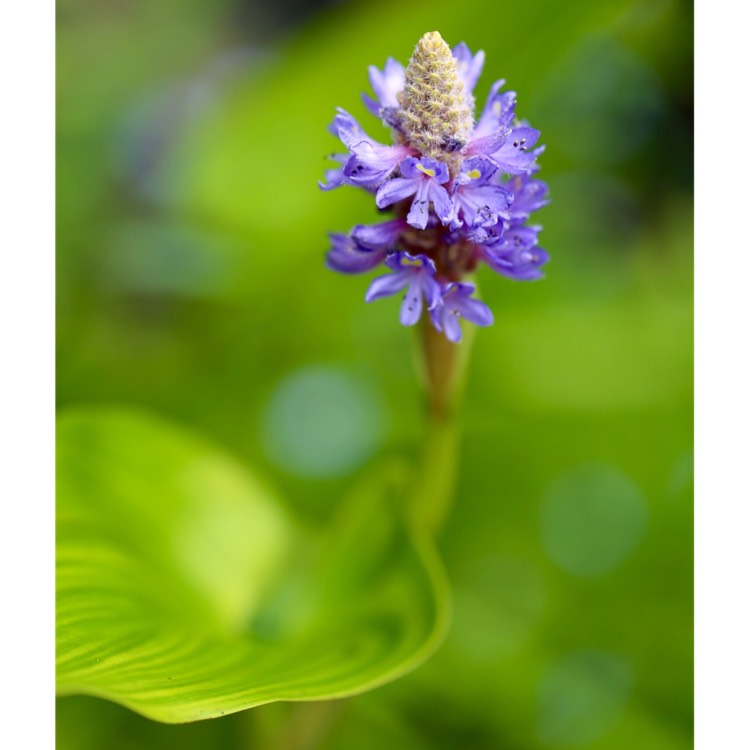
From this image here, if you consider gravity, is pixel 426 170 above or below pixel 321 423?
above

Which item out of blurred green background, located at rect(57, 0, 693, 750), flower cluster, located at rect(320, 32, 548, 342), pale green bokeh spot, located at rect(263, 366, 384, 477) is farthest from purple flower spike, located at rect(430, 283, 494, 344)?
pale green bokeh spot, located at rect(263, 366, 384, 477)

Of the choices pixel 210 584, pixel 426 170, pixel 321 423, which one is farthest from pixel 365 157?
pixel 321 423

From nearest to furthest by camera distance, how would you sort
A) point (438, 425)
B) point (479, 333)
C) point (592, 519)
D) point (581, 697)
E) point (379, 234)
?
point (379, 234) → point (438, 425) → point (581, 697) → point (592, 519) → point (479, 333)

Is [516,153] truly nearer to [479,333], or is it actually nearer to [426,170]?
[426,170]

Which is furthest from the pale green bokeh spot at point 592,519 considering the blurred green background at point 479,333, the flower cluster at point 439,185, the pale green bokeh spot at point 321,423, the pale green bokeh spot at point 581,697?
the flower cluster at point 439,185

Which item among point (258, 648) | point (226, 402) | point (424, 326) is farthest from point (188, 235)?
point (258, 648)

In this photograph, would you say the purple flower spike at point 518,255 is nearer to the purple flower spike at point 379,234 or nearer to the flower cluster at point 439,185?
the flower cluster at point 439,185
